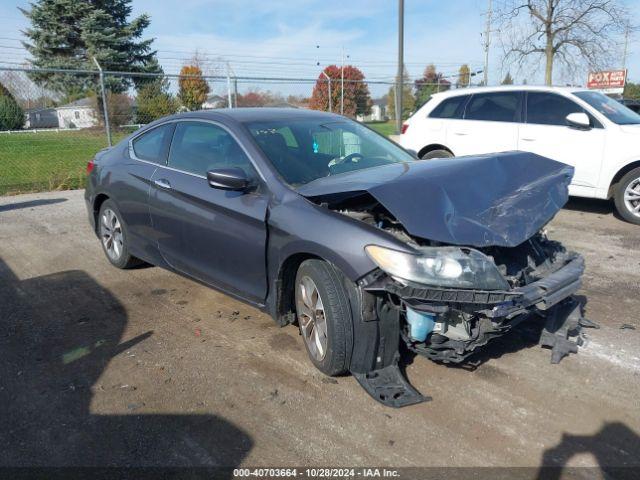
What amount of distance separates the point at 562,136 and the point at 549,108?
0.51m

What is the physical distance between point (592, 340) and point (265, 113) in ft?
10.1

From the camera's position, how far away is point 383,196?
9.79 feet

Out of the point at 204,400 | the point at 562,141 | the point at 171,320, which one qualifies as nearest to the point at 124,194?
the point at 171,320

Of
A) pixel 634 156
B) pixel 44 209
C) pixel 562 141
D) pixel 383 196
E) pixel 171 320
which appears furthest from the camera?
pixel 44 209

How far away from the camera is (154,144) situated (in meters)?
4.74

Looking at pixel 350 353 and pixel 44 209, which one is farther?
pixel 44 209

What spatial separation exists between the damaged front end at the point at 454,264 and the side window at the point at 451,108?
16.5 ft

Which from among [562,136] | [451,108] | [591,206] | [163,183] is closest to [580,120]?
[562,136]

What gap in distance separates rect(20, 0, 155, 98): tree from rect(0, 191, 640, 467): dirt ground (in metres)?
28.7

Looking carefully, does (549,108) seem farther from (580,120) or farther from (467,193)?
(467,193)

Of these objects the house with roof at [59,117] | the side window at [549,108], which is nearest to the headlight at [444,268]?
the side window at [549,108]

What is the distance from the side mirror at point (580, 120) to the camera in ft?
22.9

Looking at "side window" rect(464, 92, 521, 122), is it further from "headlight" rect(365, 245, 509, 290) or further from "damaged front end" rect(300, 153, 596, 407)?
"headlight" rect(365, 245, 509, 290)

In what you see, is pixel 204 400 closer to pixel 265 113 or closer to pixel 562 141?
pixel 265 113
